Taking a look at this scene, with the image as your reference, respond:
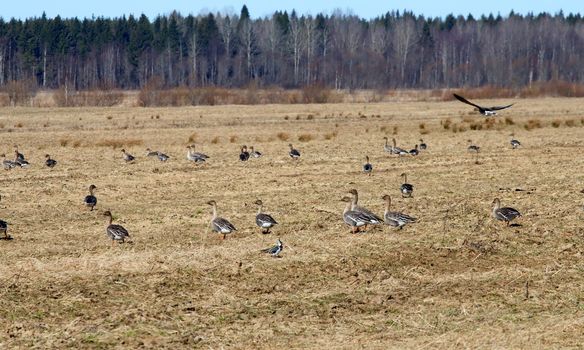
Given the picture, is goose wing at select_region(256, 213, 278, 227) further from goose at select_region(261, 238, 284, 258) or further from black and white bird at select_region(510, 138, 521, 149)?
black and white bird at select_region(510, 138, 521, 149)

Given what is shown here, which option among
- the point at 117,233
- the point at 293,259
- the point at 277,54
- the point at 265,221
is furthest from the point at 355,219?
the point at 277,54

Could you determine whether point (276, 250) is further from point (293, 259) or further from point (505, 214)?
point (505, 214)

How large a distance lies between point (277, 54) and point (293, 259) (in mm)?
113187

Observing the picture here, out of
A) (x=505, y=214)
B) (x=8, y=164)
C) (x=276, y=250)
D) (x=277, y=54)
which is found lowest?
(x=8, y=164)

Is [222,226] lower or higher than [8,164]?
higher

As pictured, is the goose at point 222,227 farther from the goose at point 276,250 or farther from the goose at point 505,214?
the goose at point 505,214

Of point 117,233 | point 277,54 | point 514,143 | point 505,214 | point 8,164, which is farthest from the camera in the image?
Answer: point 277,54

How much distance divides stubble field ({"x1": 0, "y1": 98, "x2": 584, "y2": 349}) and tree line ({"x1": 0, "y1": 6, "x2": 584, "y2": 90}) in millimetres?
86725

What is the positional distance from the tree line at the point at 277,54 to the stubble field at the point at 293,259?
3414 inches

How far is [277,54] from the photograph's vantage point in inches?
4966

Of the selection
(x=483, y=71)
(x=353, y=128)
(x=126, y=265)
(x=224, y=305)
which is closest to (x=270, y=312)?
(x=224, y=305)

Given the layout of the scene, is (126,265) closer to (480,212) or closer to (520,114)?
(480,212)

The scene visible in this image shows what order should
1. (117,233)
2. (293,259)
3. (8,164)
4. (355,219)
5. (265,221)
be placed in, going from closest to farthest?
(293,259) < (117,233) < (355,219) < (265,221) < (8,164)

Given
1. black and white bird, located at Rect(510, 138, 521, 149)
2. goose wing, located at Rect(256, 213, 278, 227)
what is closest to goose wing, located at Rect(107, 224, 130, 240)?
goose wing, located at Rect(256, 213, 278, 227)
